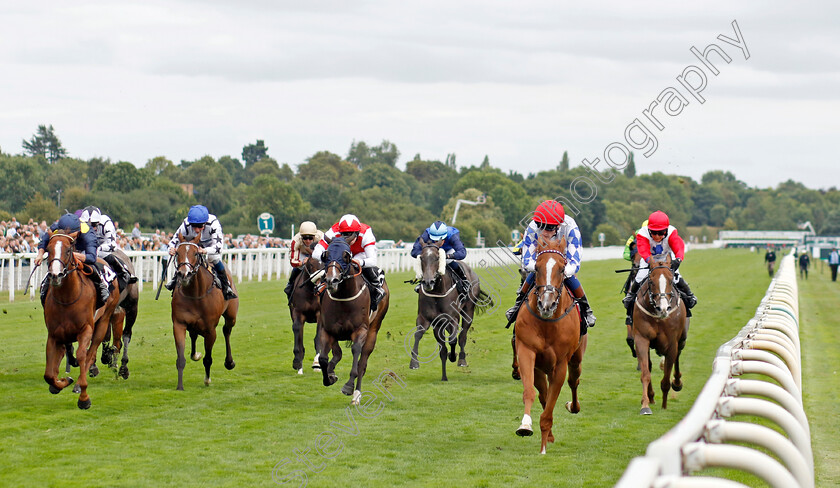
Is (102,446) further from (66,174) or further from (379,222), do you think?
(66,174)

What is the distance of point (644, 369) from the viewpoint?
8750 millimetres

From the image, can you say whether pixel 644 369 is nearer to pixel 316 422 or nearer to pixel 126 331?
pixel 316 422

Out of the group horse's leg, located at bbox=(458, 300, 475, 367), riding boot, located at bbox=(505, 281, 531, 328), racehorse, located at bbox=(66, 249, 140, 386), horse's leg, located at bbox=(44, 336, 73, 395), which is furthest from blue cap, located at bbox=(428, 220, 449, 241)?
horse's leg, located at bbox=(44, 336, 73, 395)

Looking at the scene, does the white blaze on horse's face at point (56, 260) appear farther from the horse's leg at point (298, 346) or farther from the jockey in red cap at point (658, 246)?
the jockey in red cap at point (658, 246)

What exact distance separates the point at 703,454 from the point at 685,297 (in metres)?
6.66

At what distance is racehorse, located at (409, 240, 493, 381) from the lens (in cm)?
1090

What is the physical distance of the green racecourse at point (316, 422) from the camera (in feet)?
20.2

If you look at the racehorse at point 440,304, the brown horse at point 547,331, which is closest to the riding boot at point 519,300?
the brown horse at point 547,331

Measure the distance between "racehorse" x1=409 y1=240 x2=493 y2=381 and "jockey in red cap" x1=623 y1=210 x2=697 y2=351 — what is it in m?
2.44

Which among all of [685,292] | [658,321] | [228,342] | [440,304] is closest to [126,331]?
[228,342]

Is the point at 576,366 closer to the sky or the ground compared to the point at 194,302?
closer to the ground

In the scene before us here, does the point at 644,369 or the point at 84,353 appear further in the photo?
the point at 644,369

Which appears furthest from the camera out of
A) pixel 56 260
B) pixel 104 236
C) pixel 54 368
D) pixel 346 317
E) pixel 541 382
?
pixel 104 236

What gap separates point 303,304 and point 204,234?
155 cm
